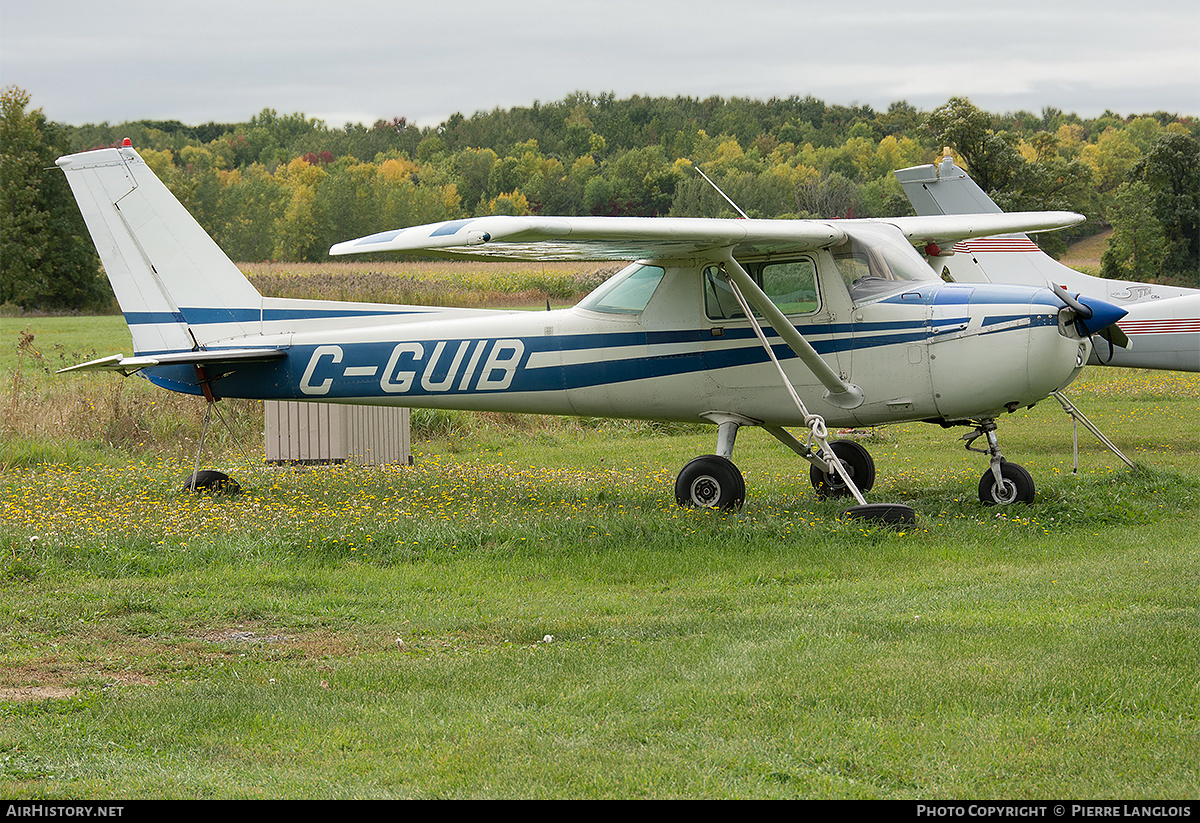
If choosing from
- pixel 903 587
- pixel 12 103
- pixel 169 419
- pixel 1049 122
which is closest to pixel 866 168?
pixel 1049 122

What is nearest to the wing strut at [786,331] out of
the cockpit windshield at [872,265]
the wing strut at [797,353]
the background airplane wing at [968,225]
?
the wing strut at [797,353]

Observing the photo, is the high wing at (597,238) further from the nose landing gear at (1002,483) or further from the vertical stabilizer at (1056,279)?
the vertical stabilizer at (1056,279)

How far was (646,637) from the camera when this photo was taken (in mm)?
6359

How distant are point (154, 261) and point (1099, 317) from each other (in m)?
9.23

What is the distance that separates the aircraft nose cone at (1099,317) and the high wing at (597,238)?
2.20 metres

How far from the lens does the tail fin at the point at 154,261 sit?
11656 millimetres

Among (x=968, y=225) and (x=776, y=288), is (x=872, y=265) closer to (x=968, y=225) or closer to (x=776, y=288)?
(x=776, y=288)

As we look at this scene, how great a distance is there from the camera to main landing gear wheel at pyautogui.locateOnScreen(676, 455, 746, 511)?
1020 cm

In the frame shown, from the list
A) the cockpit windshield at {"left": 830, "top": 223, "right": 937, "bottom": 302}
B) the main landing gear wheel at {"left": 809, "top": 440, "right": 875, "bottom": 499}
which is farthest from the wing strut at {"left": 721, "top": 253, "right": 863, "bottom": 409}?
the main landing gear wheel at {"left": 809, "top": 440, "right": 875, "bottom": 499}

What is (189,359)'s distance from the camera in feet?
37.1

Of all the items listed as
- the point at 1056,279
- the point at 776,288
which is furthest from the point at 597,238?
the point at 1056,279

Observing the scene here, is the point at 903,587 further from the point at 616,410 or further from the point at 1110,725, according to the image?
the point at 616,410

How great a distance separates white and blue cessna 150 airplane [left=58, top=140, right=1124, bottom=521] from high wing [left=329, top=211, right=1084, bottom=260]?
0.03 m

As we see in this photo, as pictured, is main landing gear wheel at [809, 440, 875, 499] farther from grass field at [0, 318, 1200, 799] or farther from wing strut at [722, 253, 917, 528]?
wing strut at [722, 253, 917, 528]
